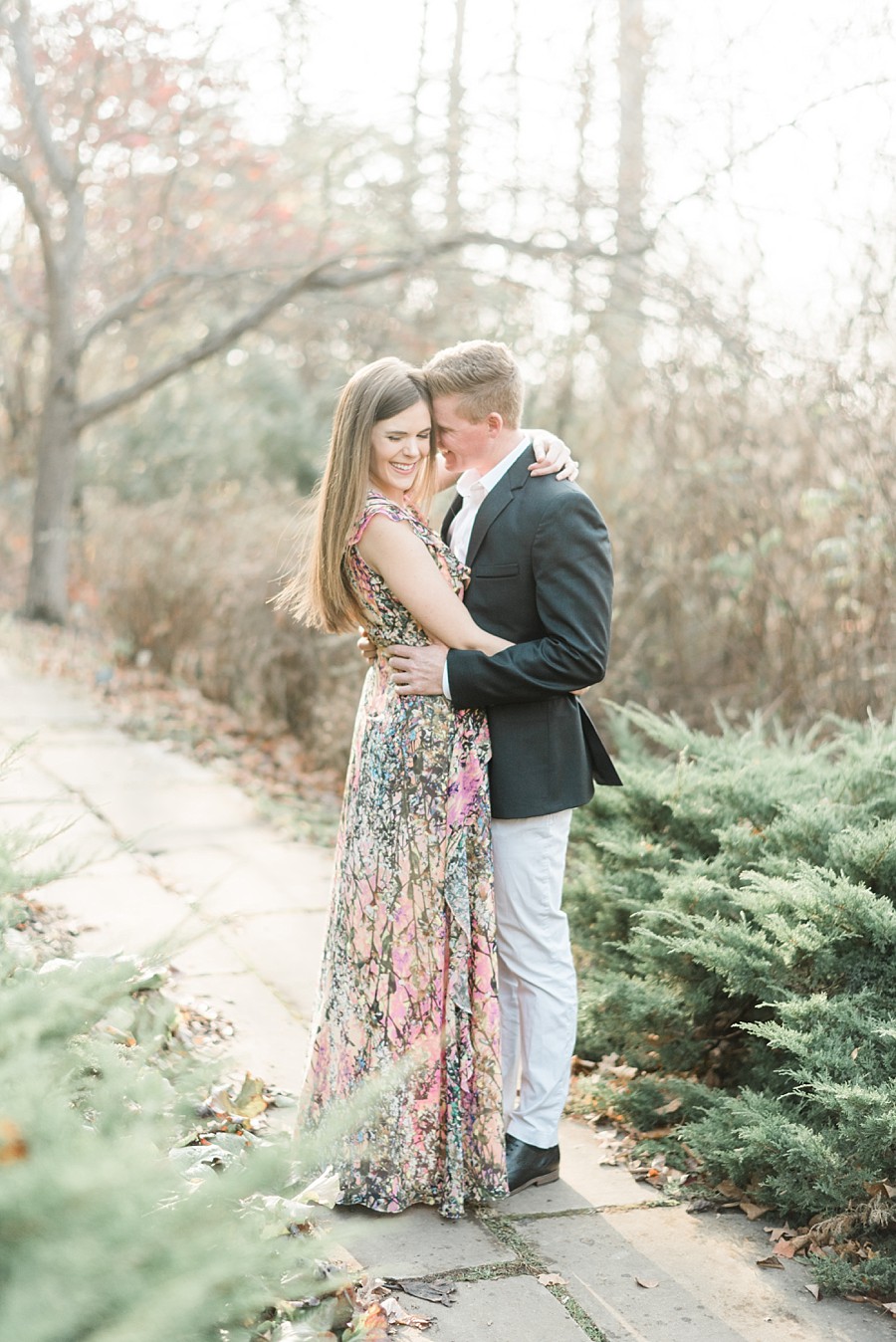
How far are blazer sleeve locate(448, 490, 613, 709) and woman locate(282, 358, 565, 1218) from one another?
0.09 metres

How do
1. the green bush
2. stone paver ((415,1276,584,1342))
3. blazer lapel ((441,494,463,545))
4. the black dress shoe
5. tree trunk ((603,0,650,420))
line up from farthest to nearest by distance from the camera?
1. tree trunk ((603,0,650,420))
2. blazer lapel ((441,494,463,545))
3. the black dress shoe
4. stone paver ((415,1276,584,1342))
5. the green bush

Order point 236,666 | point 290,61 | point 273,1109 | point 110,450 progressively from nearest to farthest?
point 273,1109 → point 236,666 → point 290,61 → point 110,450

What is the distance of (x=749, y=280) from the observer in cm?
724

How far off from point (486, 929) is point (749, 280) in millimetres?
5305

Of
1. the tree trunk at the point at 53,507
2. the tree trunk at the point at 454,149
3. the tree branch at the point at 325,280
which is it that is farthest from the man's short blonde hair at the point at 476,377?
the tree trunk at the point at 53,507

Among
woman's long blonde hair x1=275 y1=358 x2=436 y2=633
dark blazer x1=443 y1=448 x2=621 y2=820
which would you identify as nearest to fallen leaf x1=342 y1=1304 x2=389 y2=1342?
dark blazer x1=443 y1=448 x2=621 y2=820

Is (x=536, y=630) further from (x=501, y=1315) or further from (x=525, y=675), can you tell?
(x=501, y=1315)

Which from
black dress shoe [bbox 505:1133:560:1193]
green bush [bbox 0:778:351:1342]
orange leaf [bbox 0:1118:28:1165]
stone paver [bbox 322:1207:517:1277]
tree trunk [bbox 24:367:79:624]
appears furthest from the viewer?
tree trunk [bbox 24:367:79:624]

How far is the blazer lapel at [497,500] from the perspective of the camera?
3.19m

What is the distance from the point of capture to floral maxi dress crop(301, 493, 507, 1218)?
10.2 ft

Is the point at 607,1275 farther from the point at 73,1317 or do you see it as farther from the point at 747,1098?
the point at 73,1317

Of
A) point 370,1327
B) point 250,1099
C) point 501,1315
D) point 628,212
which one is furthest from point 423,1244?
point 628,212

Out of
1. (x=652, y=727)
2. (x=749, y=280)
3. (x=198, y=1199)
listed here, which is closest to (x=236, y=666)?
(x=749, y=280)

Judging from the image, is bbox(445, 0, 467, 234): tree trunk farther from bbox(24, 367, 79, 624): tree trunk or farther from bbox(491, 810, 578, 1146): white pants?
bbox(491, 810, 578, 1146): white pants
